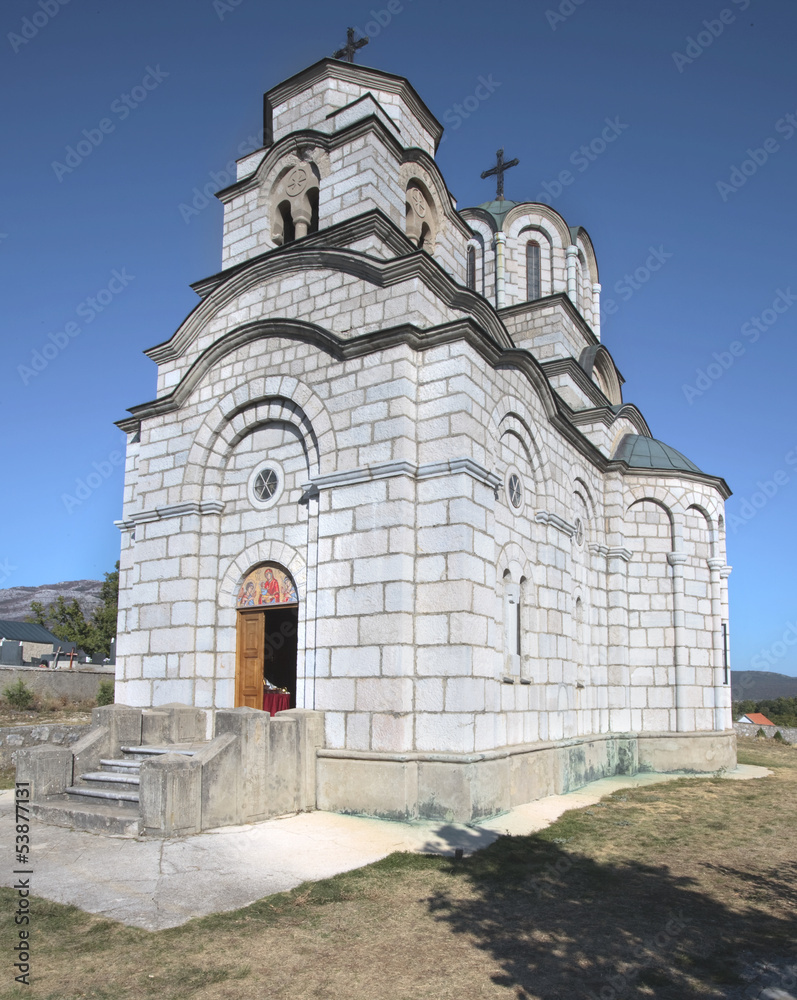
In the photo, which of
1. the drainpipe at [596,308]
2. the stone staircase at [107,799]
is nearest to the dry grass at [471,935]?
the stone staircase at [107,799]

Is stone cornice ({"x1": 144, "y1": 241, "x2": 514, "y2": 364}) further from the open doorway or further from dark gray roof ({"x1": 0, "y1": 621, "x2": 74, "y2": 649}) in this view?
dark gray roof ({"x1": 0, "y1": 621, "x2": 74, "y2": 649})

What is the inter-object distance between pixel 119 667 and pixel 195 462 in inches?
126

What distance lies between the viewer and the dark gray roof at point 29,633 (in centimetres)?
3842

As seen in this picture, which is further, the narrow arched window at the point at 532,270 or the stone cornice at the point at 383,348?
the narrow arched window at the point at 532,270

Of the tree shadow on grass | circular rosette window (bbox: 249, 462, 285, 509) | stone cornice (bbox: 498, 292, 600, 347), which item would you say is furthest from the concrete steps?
stone cornice (bbox: 498, 292, 600, 347)

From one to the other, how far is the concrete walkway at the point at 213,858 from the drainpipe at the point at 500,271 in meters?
11.1

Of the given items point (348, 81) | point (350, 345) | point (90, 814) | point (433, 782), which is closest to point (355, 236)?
point (350, 345)

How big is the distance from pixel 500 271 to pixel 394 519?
976cm

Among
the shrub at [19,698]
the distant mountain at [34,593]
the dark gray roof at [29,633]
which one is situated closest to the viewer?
the shrub at [19,698]

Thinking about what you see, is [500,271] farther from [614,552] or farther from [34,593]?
[34,593]

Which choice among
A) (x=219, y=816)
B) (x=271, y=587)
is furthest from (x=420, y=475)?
(x=219, y=816)

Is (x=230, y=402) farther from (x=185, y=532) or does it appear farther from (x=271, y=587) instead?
(x=271, y=587)

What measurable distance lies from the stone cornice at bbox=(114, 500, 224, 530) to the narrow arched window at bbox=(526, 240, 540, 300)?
9280mm

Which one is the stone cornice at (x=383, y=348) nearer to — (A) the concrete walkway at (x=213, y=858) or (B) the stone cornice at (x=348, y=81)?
(B) the stone cornice at (x=348, y=81)
